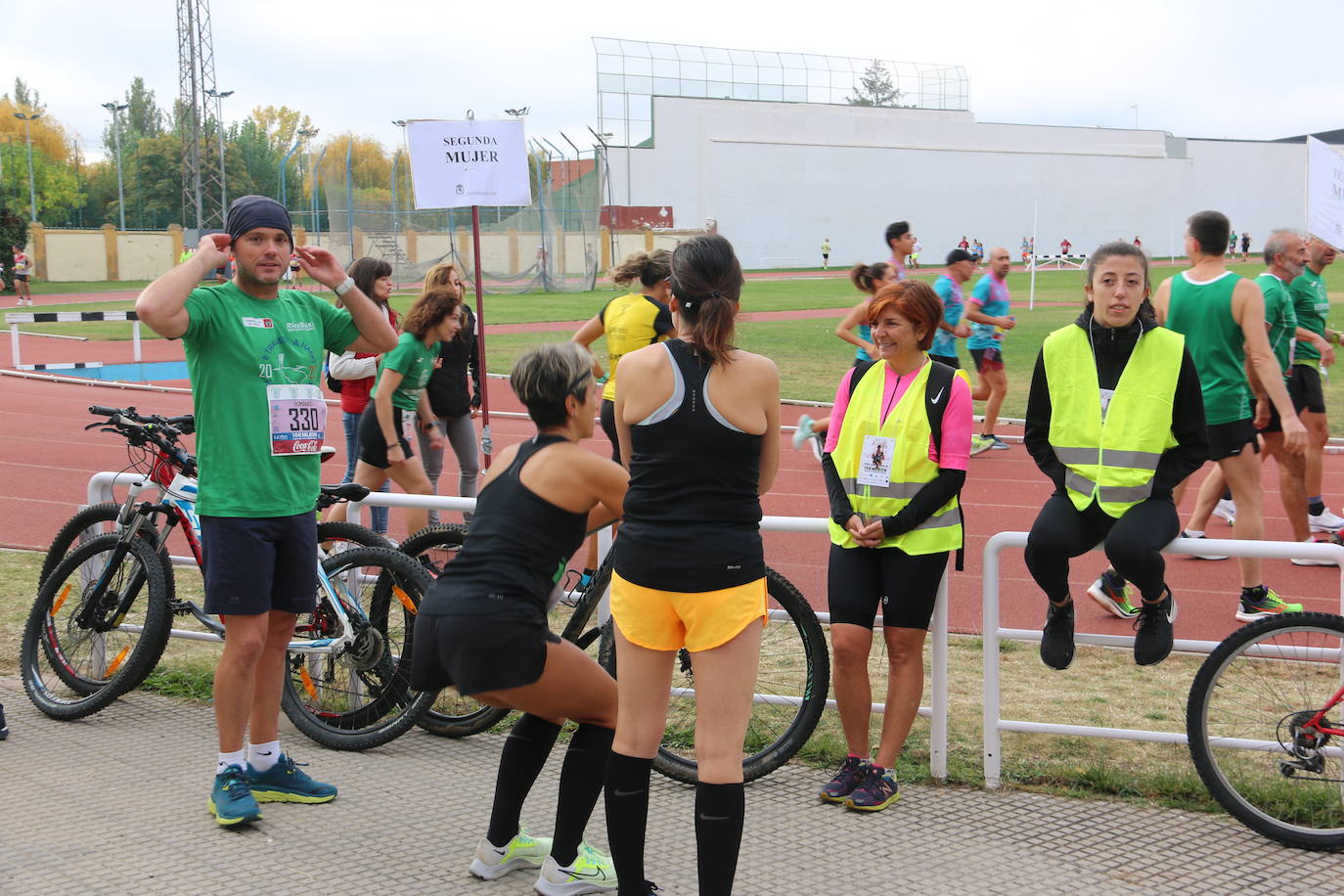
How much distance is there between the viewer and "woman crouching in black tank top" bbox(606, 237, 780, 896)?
3.31 metres

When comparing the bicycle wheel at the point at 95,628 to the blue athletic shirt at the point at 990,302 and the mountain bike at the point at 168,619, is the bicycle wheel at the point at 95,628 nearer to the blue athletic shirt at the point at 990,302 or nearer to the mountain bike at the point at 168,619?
the mountain bike at the point at 168,619

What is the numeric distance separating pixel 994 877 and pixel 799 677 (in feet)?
4.02

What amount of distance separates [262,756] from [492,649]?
1460mm

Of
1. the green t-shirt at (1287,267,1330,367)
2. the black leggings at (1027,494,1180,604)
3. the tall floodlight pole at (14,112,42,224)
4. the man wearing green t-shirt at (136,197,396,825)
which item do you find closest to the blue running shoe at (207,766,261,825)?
the man wearing green t-shirt at (136,197,396,825)

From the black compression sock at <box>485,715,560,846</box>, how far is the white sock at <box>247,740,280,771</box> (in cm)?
103

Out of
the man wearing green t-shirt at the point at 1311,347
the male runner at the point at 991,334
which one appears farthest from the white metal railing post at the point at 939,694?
the male runner at the point at 991,334

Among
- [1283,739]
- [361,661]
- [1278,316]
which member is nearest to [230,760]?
[361,661]

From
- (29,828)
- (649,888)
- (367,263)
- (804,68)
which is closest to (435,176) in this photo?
(367,263)

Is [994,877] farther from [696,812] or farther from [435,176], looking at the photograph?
[435,176]

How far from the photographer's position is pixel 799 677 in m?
4.90

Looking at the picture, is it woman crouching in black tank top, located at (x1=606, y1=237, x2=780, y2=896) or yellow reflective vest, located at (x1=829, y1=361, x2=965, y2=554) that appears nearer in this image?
woman crouching in black tank top, located at (x1=606, y1=237, x2=780, y2=896)

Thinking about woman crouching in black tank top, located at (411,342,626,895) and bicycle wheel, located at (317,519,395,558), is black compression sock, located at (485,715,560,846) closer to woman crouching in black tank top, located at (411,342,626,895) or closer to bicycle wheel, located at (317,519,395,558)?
woman crouching in black tank top, located at (411,342,626,895)

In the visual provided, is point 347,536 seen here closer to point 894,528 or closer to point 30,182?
point 894,528

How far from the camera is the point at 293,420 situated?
14.3 feet
